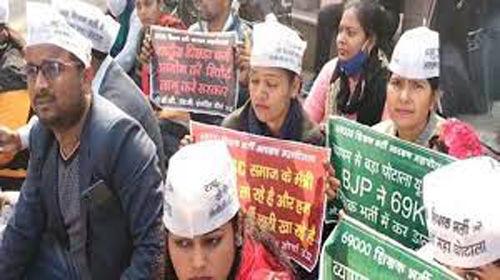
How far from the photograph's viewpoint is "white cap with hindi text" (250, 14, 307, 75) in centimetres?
467

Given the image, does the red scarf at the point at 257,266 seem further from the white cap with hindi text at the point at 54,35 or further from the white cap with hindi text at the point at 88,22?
the white cap with hindi text at the point at 88,22

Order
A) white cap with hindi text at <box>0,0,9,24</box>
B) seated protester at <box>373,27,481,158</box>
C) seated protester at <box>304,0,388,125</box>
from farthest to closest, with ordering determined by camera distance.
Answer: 1. white cap with hindi text at <box>0,0,9,24</box>
2. seated protester at <box>304,0,388,125</box>
3. seated protester at <box>373,27,481,158</box>

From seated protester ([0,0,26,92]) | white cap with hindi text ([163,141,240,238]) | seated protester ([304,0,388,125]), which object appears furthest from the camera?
seated protester ([0,0,26,92])

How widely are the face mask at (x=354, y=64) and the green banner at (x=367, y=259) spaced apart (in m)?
2.49

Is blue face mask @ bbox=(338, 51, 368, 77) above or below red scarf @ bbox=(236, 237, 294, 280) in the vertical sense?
above

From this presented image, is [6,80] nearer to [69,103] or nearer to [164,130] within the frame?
[164,130]

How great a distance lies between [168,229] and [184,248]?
0.10m

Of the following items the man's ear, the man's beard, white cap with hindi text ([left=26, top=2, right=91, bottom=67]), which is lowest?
the man's beard

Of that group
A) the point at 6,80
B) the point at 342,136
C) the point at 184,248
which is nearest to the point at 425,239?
the point at 342,136

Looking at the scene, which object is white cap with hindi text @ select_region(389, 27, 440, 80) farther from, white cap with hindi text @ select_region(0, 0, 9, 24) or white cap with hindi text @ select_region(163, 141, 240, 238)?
white cap with hindi text @ select_region(0, 0, 9, 24)

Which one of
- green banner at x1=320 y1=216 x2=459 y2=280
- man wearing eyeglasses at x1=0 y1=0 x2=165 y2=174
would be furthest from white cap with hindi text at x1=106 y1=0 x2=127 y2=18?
green banner at x1=320 y1=216 x2=459 y2=280

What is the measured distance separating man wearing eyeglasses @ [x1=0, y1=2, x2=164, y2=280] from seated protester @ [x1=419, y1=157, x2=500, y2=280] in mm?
1343

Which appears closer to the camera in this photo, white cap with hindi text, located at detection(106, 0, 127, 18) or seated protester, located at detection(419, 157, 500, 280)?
seated protester, located at detection(419, 157, 500, 280)

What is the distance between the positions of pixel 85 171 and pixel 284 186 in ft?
3.33
